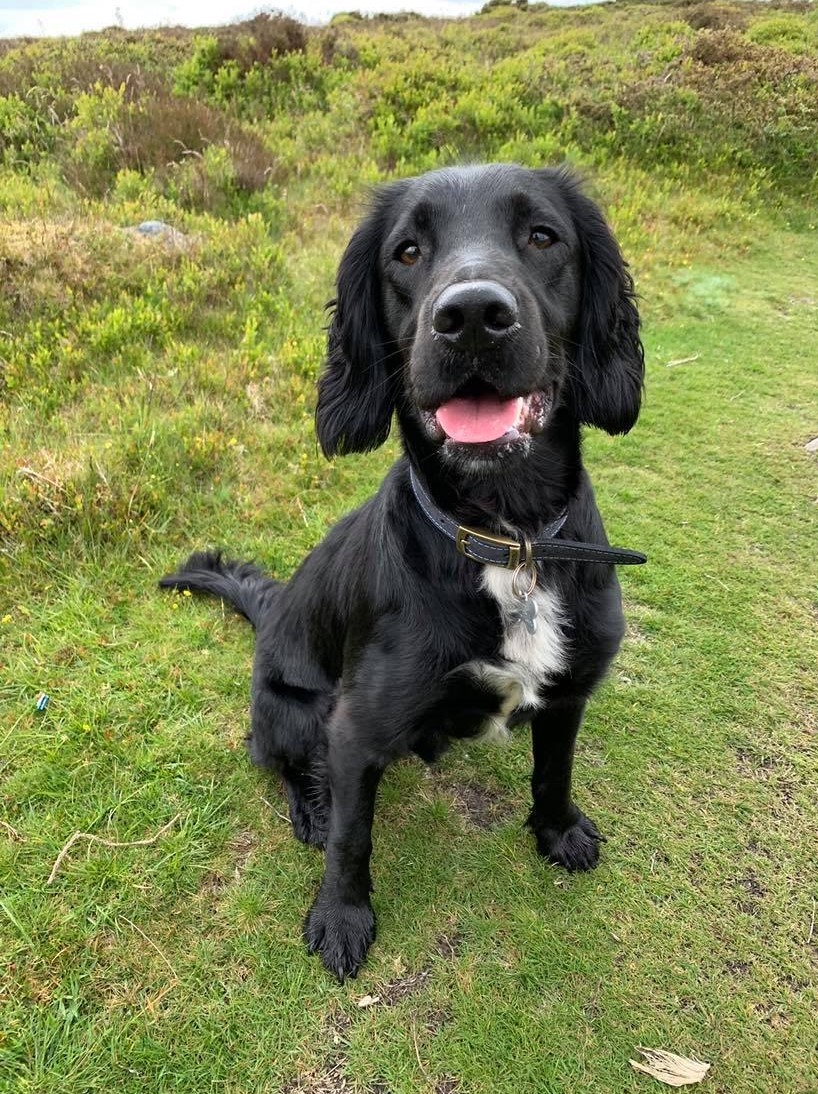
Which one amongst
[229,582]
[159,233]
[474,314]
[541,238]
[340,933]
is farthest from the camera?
[159,233]

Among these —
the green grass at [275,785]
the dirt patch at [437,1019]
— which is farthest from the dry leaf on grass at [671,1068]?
the dirt patch at [437,1019]

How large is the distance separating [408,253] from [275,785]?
1.86 metres

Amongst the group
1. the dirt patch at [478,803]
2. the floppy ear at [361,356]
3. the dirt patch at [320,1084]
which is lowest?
the dirt patch at [478,803]

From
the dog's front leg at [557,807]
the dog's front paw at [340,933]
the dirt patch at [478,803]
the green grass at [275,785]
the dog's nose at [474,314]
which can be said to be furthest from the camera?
the dirt patch at [478,803]

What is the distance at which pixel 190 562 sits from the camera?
10.8 ft

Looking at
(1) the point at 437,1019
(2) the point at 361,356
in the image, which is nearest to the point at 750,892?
(1) the point at 437,1019

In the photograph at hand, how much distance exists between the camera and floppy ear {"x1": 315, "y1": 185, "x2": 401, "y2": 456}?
2197mm

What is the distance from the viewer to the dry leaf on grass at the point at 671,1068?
1.87m

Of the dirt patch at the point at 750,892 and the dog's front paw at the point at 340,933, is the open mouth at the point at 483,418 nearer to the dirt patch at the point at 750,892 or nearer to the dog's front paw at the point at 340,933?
the dog's front paw at the point at 340,933

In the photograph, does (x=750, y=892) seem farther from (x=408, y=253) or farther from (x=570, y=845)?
(x=408, y=253)

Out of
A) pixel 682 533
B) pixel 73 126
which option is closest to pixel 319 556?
pixel 682 533

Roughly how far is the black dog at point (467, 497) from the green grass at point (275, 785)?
0.26 metres

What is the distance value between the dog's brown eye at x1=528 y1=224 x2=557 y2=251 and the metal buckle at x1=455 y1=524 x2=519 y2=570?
802 mm

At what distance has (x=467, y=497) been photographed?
2.01 metres
